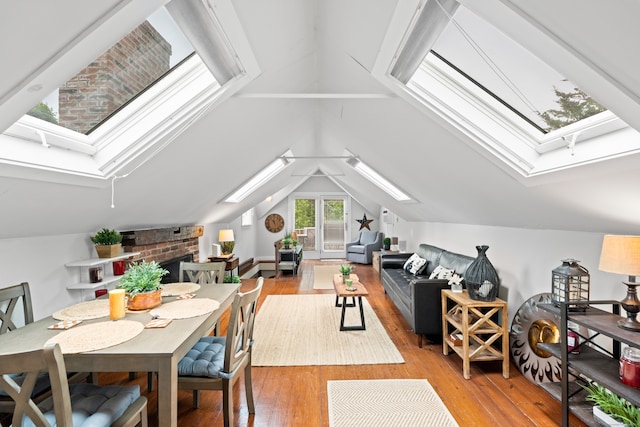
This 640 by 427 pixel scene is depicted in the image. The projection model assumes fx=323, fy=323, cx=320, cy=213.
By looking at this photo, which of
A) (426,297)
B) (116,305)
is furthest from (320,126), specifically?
(116,305)

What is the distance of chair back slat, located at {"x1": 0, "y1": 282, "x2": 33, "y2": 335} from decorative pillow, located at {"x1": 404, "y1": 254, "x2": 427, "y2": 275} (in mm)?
4201

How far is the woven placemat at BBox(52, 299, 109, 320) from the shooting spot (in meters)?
1.92

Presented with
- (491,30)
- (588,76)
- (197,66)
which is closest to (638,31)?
(588,76)

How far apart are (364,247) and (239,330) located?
686cm

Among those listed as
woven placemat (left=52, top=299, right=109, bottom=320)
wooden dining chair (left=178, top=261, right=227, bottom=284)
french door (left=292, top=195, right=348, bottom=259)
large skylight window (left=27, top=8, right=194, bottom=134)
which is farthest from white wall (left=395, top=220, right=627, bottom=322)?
french door (left=292, top=195, right=348, bottom=259)

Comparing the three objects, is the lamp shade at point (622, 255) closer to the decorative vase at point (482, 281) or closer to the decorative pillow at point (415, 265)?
the decorative vase at point (482, 281)

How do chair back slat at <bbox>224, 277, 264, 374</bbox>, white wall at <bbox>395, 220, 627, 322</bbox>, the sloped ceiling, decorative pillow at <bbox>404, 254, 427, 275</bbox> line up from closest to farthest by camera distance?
the sloped ceiling, chair back slat at <bbox>224, 277, 264, 374</bbox>, white wall at <bbox>395, 220, 627, 322</bbox>, decorative pillow at <bbox>404, 254, 427, 275</bbox>

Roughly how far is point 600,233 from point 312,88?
8.43 feet

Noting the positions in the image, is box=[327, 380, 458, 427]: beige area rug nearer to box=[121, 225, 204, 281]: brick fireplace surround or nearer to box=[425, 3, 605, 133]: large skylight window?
box=[425, 3, 605, 133]: large skylight window

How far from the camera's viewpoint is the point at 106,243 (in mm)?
2881

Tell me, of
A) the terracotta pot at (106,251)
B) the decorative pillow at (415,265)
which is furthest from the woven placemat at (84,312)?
the decorative pillow at (415,265)

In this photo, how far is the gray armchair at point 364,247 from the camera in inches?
337

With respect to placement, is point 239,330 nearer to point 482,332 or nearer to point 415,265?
point 482,332

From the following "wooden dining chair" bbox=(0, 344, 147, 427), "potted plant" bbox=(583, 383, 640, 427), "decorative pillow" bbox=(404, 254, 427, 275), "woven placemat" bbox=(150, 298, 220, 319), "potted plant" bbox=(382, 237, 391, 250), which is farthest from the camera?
"potted plant" bbox=(382, 237, 391, 250)
